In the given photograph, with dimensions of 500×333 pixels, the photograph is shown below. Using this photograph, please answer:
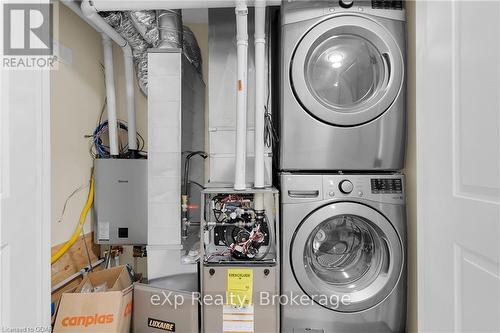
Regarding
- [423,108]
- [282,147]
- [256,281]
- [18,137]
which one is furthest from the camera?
[282,147]

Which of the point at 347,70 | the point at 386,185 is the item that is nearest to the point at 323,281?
the point at 386,185

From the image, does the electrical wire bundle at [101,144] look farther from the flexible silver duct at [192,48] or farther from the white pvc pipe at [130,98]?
the flexible silver duct at [192,48]

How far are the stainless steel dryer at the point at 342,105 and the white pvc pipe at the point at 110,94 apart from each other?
1.32m

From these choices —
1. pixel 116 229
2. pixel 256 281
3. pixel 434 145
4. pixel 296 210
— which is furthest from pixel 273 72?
pixel 116 229

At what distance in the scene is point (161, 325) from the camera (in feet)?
5.22

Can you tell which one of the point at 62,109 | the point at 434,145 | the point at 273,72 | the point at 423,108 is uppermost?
the point at 273,72

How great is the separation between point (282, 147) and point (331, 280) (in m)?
0.81

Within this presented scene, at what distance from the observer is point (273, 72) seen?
1.91 m

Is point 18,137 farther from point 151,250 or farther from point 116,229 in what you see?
point 116,229

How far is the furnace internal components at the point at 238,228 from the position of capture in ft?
5.15

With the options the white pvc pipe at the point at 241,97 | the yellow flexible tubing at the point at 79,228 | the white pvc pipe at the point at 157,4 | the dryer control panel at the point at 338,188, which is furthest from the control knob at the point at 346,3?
the yellow flexible tubing at the point at 79,228

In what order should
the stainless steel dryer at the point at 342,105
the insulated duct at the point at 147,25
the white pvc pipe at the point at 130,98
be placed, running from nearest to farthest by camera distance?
the stainless steel dryer at the point at 342,105, the insulated duct at the point at 147,25, the white pvc pipe at the point at 130,98

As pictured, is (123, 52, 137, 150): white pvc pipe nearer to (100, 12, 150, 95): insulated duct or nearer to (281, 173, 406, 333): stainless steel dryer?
(100, 12, 150, 95): insulated duct

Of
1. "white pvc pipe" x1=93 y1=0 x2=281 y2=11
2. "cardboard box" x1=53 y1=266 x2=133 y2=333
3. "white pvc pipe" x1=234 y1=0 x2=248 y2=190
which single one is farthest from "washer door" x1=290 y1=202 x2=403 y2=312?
"white pvc pipe" x1=93 y1=0 x2=281 y2=11
